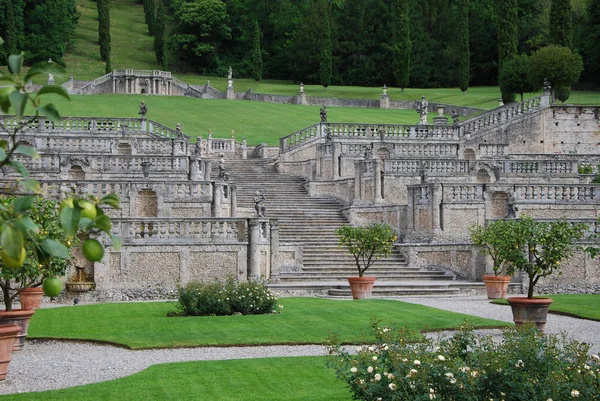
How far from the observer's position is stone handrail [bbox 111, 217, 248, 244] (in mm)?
27797

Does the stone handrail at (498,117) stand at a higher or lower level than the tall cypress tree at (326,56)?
lower

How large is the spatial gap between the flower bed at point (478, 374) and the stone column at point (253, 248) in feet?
59.3

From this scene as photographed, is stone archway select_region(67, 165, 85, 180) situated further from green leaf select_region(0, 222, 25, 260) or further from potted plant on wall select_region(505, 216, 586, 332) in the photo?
green leaf select_region(0, 222, 25, 260)

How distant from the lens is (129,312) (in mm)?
22516

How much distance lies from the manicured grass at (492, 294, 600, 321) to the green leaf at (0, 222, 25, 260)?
18206 millimetres

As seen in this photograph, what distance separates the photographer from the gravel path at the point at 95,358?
1397 centimetres

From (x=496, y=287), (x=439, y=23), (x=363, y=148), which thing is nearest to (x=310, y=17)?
(x=439, y=23)

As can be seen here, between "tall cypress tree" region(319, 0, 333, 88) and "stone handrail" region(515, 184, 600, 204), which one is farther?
"tall cypress tree" region(319, 0, 333, 88)

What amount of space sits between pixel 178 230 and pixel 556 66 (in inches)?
1314

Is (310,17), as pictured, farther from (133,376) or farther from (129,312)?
(133,376)

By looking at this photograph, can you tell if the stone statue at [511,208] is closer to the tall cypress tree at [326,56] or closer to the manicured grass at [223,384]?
the manicured grass at [223,384]

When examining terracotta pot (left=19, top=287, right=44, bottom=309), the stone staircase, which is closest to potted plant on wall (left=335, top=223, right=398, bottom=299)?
the stone staircase

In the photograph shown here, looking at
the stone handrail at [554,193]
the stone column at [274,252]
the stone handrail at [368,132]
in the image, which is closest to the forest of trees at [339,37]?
the stone handrail at [368,132]

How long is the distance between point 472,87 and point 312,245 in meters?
58.1
